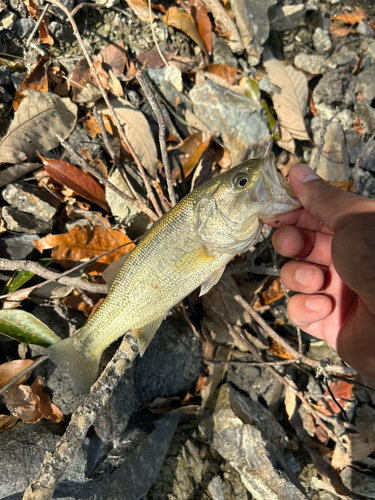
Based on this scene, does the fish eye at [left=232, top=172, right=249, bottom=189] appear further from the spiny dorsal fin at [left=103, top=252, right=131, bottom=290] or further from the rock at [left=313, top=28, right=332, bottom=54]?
the rock at [left=313, top=28, right=332, bottom=54]

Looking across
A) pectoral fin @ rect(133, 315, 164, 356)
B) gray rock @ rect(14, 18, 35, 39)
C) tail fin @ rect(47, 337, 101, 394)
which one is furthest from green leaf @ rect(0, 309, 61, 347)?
gray rock @ rect(14, 18, 35, 39)

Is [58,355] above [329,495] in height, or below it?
above

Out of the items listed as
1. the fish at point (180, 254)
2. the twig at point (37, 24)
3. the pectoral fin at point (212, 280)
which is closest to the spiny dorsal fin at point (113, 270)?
the fish at point (180, 254)

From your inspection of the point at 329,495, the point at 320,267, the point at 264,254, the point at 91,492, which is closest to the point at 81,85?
the point at 264,254

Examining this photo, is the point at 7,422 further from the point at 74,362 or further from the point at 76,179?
the point at 76,179

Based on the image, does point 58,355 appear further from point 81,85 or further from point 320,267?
point 81,85

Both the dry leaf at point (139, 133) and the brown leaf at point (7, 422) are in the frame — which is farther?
the dry leaf at point (139, 133)

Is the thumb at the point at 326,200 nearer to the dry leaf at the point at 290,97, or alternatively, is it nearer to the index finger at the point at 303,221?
the index finger at the point at 303,221
